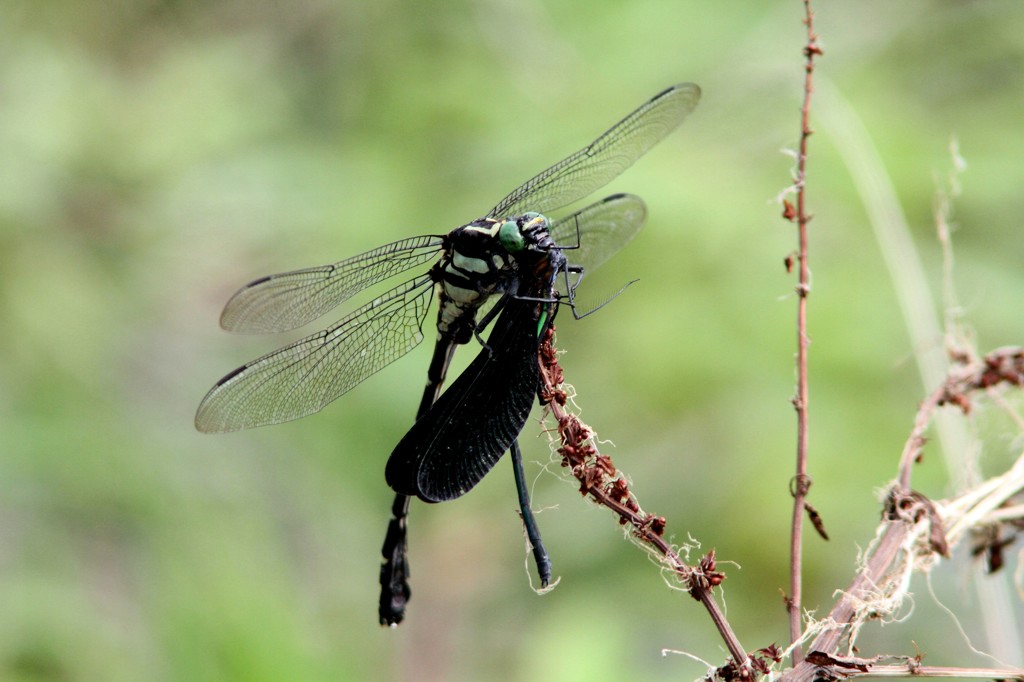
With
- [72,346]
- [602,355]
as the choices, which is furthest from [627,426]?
[72,346]

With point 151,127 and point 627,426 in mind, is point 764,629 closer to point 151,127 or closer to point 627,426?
point 627,426

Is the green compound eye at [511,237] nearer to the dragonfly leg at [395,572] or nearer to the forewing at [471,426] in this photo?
the forewing at [471,426]

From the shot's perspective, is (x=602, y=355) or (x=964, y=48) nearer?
(x=602, y=355)

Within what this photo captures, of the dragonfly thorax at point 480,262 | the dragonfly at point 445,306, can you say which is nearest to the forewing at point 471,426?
the dragonfly at point 445,306

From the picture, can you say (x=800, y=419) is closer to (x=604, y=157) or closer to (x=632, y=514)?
(x=632, y=514)

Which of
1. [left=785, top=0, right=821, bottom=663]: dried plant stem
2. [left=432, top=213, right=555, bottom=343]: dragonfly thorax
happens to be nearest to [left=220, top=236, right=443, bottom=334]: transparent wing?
[left=432, top=213, right=555, bottom=343]: dragonfly thorax

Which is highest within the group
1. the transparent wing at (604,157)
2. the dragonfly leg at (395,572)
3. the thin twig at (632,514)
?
the transparent wing at (604,157)
